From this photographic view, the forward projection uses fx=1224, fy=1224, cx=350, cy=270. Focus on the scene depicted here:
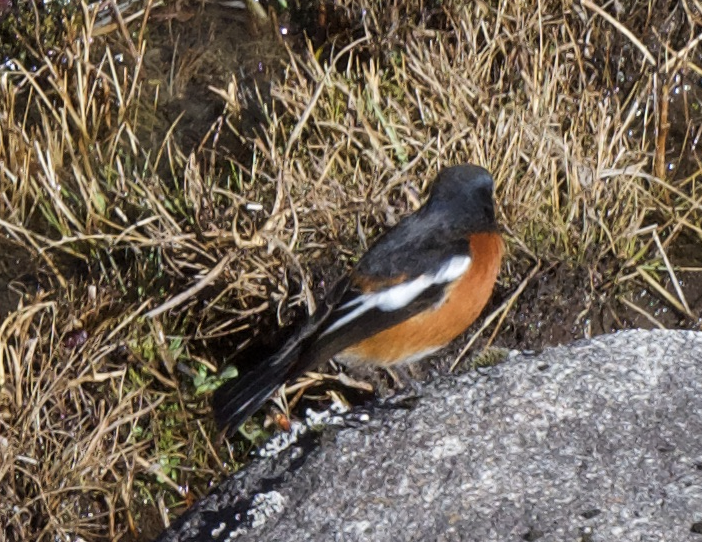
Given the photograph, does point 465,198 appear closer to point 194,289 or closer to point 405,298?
point 405,298

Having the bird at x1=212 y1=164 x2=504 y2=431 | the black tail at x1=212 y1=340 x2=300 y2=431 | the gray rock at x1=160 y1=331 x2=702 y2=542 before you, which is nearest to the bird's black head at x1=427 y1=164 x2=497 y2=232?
the bird at x1=212 y1=164 x2=504 y2=431

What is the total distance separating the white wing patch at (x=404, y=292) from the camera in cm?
471

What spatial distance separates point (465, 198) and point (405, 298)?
48cm

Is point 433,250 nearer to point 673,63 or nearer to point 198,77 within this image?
point 673,63

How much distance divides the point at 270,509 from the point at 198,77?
3.41m

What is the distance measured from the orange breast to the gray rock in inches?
13.9

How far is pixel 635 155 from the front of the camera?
5629 millimetres

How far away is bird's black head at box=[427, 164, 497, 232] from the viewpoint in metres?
4.90

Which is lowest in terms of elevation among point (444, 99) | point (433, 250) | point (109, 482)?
point (109, 482)

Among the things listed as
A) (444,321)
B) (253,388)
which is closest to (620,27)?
(444,321)

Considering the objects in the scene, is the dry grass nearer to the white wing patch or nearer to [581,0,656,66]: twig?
[581,0,656,66]: twig

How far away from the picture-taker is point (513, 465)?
12.6 ft

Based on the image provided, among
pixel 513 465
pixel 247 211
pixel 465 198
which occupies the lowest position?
pixel 513 465

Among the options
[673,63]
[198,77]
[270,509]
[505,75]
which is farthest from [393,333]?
[198,77]
